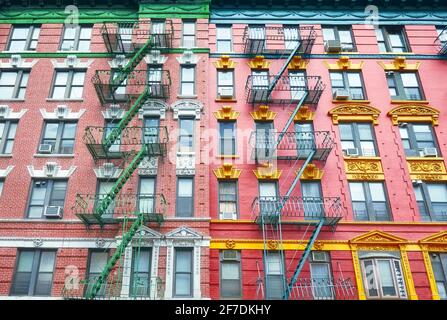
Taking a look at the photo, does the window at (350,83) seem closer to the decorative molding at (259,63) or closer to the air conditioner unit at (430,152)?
the decorative molding at (259,63)

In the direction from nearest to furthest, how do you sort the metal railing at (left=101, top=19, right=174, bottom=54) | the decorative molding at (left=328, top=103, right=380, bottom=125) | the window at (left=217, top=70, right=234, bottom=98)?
the decorative molding at (left=328, top=103, right=380, bottom=125), the window at (left=217, top=70, right=234, bottom=98), the metal railing at (left=101, top=19, right=174, bottom=54)

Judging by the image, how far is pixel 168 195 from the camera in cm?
1927

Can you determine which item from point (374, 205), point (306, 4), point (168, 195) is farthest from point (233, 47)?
point (374, 205)

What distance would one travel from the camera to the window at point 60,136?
20562 mm

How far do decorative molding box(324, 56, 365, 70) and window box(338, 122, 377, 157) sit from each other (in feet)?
11.6

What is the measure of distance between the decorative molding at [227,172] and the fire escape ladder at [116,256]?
4358 millimetres

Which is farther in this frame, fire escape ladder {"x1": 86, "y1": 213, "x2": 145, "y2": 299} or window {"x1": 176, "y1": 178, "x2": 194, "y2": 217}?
window {"x1": 176, "y1": 178, "x2": 194, "y2": 217}

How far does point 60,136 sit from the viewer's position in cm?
2081

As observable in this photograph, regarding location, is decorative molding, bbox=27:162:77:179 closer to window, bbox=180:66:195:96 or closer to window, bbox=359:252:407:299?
window, bbox=180:66:195:96

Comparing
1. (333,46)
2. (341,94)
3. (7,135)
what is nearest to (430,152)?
(341,94)

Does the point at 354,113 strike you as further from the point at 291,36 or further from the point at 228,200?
the point at 228,200

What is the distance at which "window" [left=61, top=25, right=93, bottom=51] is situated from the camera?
23.7 m

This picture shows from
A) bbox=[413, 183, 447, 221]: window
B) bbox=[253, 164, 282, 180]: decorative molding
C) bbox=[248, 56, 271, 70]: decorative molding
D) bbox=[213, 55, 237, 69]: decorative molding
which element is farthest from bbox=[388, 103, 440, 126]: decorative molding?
bbox=[213, 55, 237, 69]: decorative molding

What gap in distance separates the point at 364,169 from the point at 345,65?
631 cm
